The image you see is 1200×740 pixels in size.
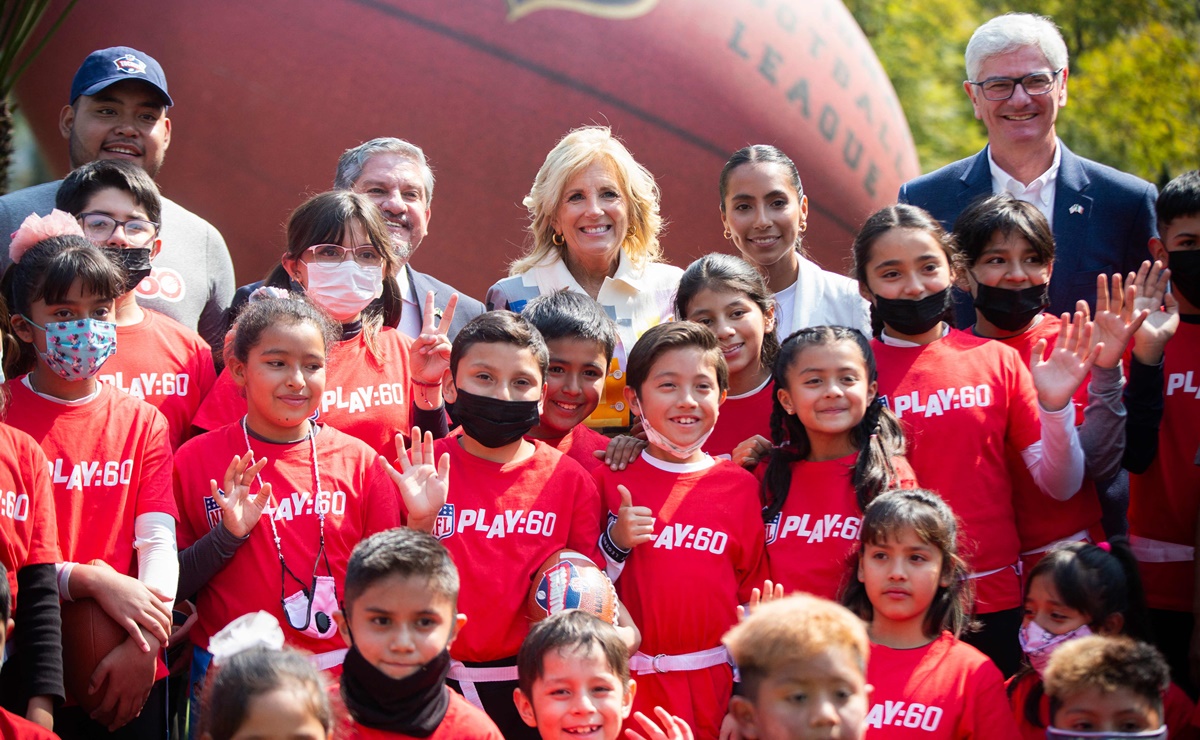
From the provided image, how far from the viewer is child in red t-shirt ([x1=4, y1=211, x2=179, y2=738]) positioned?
4.36m

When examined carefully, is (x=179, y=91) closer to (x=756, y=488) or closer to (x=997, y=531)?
(x=756, y=488)

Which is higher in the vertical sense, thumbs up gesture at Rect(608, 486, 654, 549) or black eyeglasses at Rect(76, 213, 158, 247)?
black eyeglasses at Rect(76, 213, 158, 247)

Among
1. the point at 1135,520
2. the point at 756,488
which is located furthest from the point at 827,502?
the point at 1135,520

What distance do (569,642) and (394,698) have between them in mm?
581

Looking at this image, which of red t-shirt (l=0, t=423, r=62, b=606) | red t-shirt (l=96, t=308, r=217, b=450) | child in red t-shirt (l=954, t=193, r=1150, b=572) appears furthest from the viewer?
red t-shirt (l=96, t=308, r=217, b=450)

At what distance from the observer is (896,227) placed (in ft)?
17.4

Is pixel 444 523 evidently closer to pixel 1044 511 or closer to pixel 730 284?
pixel 730 284

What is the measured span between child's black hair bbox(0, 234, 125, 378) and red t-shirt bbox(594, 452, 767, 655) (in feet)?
6.43

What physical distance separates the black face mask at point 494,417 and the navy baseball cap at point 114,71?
8.44ft

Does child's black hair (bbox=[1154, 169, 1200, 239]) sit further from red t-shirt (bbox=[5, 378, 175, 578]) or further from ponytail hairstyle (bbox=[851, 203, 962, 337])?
red t-shirt (bbox=[5, 378, 175, 578])

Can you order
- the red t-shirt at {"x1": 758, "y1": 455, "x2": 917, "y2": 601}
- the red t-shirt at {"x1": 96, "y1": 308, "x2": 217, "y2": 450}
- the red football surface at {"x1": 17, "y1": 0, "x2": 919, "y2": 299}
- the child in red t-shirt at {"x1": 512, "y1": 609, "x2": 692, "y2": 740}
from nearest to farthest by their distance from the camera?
the child in red t-shirt at {"x1": 512, "y1": 609, "x2": 692, "y2": 740} → the red t-shirt at {"x1": 758, "y1": 455, "x2": 917, "y2": 601} → the red t-shirt at {"x1": 96, "y1": 308, "x2": 217, "y2": 450} → the red football surface at {"x1": 17, "y1": 0, "x2": 919, "y2": 299}

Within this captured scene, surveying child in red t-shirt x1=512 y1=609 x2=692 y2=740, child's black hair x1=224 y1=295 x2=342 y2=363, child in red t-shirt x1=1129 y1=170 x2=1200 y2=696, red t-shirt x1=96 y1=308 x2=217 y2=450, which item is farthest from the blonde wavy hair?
child in red t-shirt x1=512 y1=609 x2=692 y2=740

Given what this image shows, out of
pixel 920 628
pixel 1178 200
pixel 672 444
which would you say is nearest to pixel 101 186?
pixel 672 444

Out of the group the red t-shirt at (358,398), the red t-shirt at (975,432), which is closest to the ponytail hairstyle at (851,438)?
the red t-shirt at (975,432)
